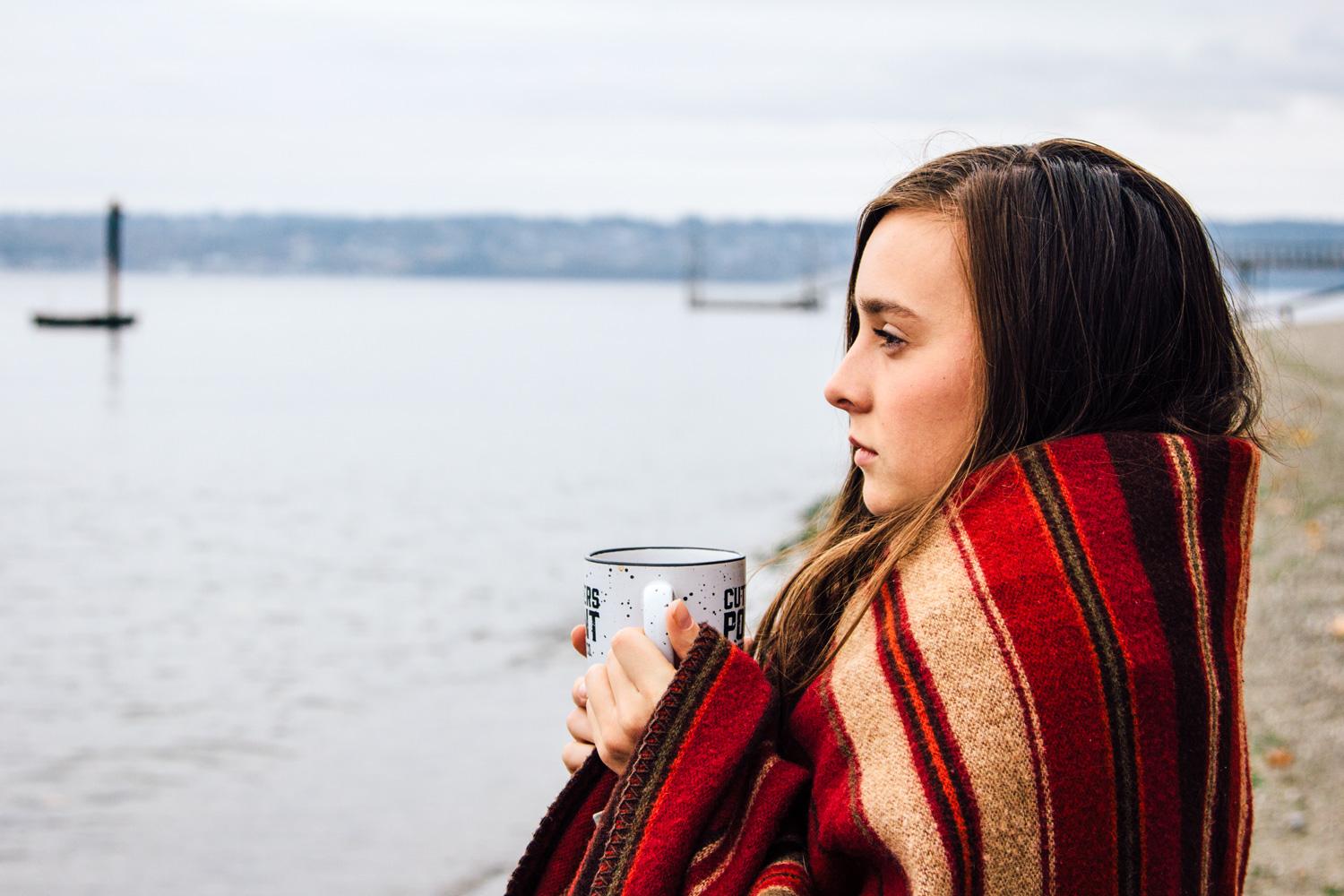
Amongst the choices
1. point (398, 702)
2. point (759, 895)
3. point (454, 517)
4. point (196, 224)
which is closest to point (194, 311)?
point (196, 224)

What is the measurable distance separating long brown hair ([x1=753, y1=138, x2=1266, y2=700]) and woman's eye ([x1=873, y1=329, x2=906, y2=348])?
0.29 ft

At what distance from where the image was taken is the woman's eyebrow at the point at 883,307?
1.43 metres

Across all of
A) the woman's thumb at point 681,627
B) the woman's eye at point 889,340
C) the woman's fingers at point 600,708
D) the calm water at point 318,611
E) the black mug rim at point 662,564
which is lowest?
the calm water at point 318,611

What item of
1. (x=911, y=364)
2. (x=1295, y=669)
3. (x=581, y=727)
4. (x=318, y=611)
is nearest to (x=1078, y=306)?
(x=911, y=364)

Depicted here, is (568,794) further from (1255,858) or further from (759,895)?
(1255,858)

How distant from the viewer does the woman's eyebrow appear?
56.2 inches

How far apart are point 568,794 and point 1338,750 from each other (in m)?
3.95

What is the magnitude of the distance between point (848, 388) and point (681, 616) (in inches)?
12.0

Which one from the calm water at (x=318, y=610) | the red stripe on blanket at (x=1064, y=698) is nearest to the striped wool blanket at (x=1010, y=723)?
the red stripe on blanket at (x=1064, y=698)

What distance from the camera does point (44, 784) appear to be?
6723mm

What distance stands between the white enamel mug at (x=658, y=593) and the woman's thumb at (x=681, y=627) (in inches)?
1.1

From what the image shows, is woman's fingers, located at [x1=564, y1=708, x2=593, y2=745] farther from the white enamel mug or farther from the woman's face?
the woman's face

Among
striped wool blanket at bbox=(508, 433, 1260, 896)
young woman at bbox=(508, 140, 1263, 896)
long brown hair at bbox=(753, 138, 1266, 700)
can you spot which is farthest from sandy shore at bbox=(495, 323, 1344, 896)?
striped wool blanket at bbox=(508, 433, 1260, 896)

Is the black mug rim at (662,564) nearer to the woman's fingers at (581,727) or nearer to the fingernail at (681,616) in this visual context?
the fingernail at (681,616)
